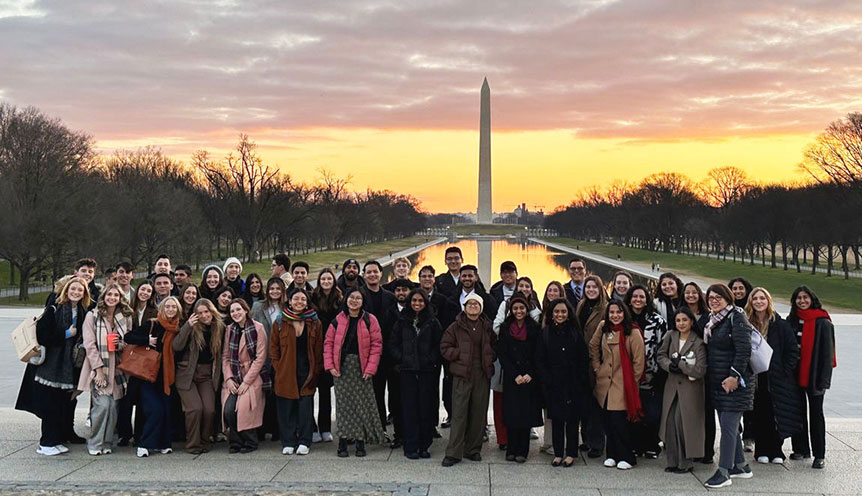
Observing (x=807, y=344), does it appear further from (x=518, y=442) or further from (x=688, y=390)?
(x=518, y=442)

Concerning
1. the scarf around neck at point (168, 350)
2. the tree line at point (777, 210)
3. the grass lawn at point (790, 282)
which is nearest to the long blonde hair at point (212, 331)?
the scarf around neck at point (168, 350)

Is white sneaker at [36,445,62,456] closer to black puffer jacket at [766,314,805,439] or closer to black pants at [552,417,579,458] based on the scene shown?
black pants at [552,417,579,458]

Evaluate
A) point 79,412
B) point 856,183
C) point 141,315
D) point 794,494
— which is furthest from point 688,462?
point 856,183

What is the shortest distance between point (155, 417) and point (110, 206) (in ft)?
107

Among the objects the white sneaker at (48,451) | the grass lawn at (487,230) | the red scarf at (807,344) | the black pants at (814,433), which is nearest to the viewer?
the black pants at (814,433)

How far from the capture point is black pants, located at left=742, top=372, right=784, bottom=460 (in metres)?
6.83

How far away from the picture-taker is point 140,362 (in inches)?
279

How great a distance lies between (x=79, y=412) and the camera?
8.88m

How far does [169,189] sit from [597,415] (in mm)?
43375

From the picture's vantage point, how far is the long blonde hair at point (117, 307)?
7059mm

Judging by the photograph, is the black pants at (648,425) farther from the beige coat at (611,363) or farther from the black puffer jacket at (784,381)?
the black puffer jacket at (784,381)

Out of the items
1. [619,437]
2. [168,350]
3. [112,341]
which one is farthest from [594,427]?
[112,341]

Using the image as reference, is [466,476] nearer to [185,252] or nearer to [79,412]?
[79,412]

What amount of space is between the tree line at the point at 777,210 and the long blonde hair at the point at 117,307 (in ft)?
127
